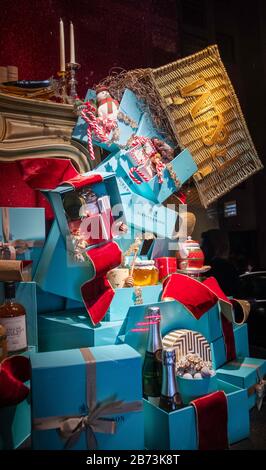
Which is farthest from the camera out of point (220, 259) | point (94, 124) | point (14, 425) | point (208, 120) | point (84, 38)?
point (84, 38)

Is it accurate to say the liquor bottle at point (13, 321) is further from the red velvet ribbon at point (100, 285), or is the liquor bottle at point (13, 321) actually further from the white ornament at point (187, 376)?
the white ornament at point (187, 376)

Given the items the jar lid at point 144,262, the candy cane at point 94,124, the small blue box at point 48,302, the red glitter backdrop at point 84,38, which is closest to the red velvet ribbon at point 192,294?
the jar lid at point 144,262

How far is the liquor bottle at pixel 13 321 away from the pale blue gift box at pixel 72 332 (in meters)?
0.15

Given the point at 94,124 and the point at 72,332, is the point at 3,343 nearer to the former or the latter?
the point at 72,332


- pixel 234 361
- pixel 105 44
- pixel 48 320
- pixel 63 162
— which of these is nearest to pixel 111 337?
pixel 48 320

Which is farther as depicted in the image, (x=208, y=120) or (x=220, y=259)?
(x=220, y=259)

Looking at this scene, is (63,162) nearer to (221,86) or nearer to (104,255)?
(104,255)

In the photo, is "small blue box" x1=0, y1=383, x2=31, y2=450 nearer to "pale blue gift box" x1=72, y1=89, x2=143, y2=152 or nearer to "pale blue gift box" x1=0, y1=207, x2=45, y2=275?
"pale blue gift box" x1=0, y1=207, x2=45, y2=275

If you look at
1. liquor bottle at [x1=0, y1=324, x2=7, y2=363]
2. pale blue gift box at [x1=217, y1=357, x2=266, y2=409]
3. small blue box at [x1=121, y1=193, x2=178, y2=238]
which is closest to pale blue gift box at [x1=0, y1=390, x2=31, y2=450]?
liquor bottle at [x1=0, y1=324, x2=7, y2=363]

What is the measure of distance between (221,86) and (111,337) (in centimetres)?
141

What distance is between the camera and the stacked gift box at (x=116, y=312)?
1011 mm

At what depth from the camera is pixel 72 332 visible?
1.32 metres

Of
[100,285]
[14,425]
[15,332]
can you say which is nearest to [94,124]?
[100,285]

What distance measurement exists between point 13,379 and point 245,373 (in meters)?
0.86
